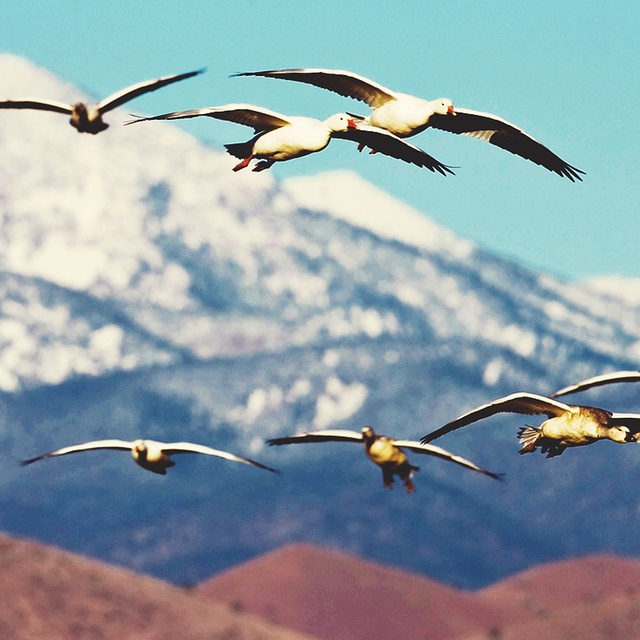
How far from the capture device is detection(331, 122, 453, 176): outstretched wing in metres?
26.5

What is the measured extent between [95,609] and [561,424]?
134670mm

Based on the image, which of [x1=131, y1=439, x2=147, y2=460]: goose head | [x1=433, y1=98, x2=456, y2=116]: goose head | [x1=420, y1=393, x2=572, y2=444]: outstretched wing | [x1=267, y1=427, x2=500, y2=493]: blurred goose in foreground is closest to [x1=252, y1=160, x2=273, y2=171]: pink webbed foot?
[x1=433, y1=98, x2=456, y2=116]: goose head

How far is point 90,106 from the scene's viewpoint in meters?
23.5

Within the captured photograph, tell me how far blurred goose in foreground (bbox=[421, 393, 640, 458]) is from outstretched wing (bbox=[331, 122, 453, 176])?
4.48 meters

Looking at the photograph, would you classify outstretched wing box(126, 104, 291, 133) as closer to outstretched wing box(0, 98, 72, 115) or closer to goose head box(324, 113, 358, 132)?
goose head box(324, 113, 358, 132)

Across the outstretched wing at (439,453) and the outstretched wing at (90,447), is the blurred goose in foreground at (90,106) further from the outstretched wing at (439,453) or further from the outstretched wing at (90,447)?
the outstretched wing at (439,453)

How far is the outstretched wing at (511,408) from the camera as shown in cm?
2339

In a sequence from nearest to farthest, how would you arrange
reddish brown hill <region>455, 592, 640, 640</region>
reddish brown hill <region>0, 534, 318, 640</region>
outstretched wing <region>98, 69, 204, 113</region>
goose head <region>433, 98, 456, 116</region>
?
outstretched wing <region>98, 69, 204, 113</region> < goose head <region>433, 98, 456, 116</region> < reddish brown hill <region>455, 592, 640, 640</region> < reddish brown hill <region>0, 534, 318, 640</region>

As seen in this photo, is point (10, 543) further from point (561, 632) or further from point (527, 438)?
point (527, 438)

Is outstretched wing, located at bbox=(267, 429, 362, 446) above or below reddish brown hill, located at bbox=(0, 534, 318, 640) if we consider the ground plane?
above

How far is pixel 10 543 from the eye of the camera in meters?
163

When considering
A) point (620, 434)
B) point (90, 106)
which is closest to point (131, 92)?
point (90, 106)

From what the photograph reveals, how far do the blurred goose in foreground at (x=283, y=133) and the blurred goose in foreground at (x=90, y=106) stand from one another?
5.15ft

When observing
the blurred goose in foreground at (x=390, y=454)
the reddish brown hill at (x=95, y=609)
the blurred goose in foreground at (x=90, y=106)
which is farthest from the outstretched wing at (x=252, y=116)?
the reddish brown hill at (x=95, y=609)
